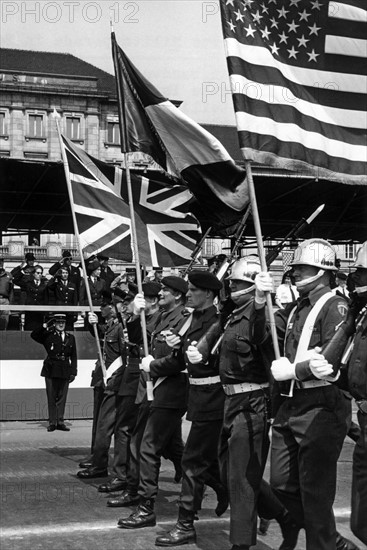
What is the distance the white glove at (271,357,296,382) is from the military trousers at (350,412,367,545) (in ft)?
1.66

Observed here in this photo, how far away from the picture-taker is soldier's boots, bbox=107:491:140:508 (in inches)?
297

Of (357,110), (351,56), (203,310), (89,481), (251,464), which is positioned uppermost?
(351,56)

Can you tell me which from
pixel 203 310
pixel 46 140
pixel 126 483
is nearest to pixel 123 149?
pixel 203 310

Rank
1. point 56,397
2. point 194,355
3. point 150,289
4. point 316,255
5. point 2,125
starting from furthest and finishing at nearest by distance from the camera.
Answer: point 2,125 → point 56,397 → point 150,289 → point 194,355 → point 316,255

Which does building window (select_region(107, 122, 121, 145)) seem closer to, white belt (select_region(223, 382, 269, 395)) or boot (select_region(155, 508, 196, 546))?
boot (select_region(155, 508, 196, 546))

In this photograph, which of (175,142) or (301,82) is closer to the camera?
(301,82)

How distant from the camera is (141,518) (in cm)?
683

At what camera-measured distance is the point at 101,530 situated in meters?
6.66

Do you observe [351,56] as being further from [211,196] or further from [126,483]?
[126,483]

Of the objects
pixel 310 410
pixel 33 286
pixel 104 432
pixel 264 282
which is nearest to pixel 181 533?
pixel 310 410

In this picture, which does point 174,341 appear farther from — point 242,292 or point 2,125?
point 2,125

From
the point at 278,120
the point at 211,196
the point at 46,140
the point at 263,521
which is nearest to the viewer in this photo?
the point at 278,120

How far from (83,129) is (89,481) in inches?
2209

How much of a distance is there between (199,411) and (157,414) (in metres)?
0.72
